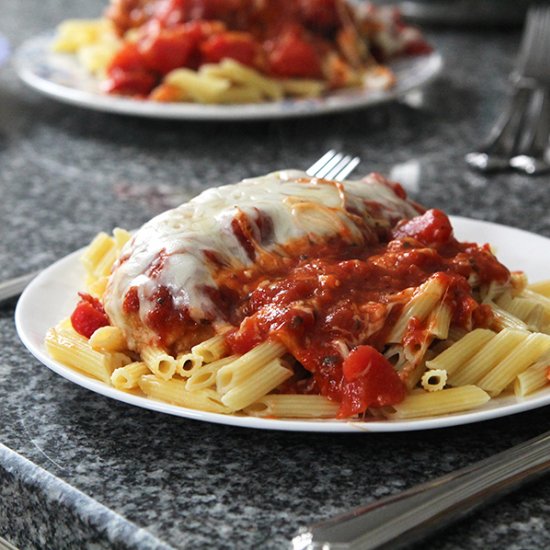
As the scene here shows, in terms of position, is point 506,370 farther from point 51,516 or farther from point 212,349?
point 51,516

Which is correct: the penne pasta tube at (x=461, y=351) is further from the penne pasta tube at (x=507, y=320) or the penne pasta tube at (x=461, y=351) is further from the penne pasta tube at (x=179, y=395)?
the penne pasta tube at (x=179, y=395)

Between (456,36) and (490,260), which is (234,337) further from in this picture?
(456,36)

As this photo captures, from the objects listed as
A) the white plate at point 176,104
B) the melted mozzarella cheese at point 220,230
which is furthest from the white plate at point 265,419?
the white plate at point 176,104

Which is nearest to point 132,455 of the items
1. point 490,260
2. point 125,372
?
point 125,372

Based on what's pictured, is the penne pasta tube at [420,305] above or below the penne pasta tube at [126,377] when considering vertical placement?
above

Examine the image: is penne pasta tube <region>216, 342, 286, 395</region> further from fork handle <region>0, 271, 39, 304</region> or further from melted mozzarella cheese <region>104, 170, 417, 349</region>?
fork handle <region>0, 271, 39, 304</region>

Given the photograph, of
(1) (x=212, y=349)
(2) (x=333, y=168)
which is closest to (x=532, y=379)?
(1) (x=212, y=349)

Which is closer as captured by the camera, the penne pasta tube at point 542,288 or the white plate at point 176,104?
the penne pasta tube at point 542,288
